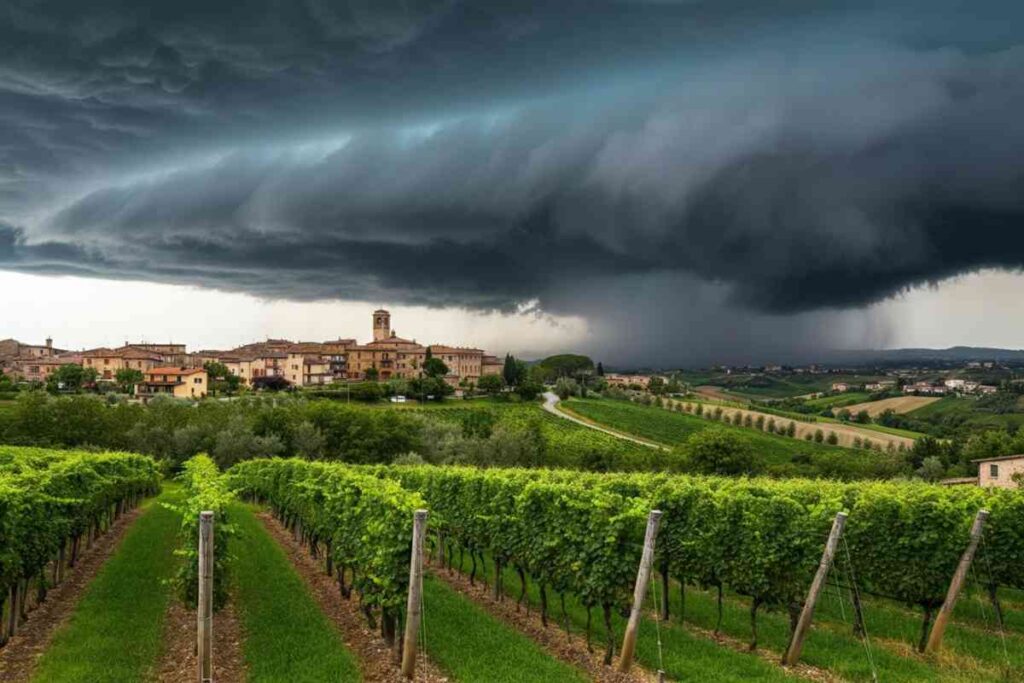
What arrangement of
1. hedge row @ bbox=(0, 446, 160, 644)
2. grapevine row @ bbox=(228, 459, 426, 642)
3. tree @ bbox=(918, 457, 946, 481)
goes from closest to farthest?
grapevine row @ bbox=(228, 459, 426, 642)
hedge row @ bbox=(0, 446, 160, 644)
tree @ bbox=(918, 457, 946, 481)

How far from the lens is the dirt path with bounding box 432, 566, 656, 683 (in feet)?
37.0

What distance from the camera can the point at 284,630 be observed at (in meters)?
13.5

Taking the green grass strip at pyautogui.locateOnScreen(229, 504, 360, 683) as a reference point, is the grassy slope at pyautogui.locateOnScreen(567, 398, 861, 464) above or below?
below

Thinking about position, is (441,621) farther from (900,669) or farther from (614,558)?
(900,669)

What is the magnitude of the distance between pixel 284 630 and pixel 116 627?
310 centimetres

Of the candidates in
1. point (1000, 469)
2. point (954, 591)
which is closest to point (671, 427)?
point (1000, 469)

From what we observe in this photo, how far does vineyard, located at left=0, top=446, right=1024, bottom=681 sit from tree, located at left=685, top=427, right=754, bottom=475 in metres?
42.8

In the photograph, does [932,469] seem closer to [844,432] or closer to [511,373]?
[844,432]

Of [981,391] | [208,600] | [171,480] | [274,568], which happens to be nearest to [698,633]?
[208,600]

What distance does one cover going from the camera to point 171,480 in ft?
216

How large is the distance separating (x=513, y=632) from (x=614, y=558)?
2.77 m

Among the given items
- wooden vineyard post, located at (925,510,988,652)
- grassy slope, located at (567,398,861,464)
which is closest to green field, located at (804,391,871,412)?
grassy slope, located at (567,398,861,464)

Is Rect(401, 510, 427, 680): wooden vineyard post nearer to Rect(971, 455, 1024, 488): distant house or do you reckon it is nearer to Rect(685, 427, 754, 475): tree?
Rect(685, 427, 754, 475): tree

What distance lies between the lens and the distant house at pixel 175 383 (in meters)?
126
